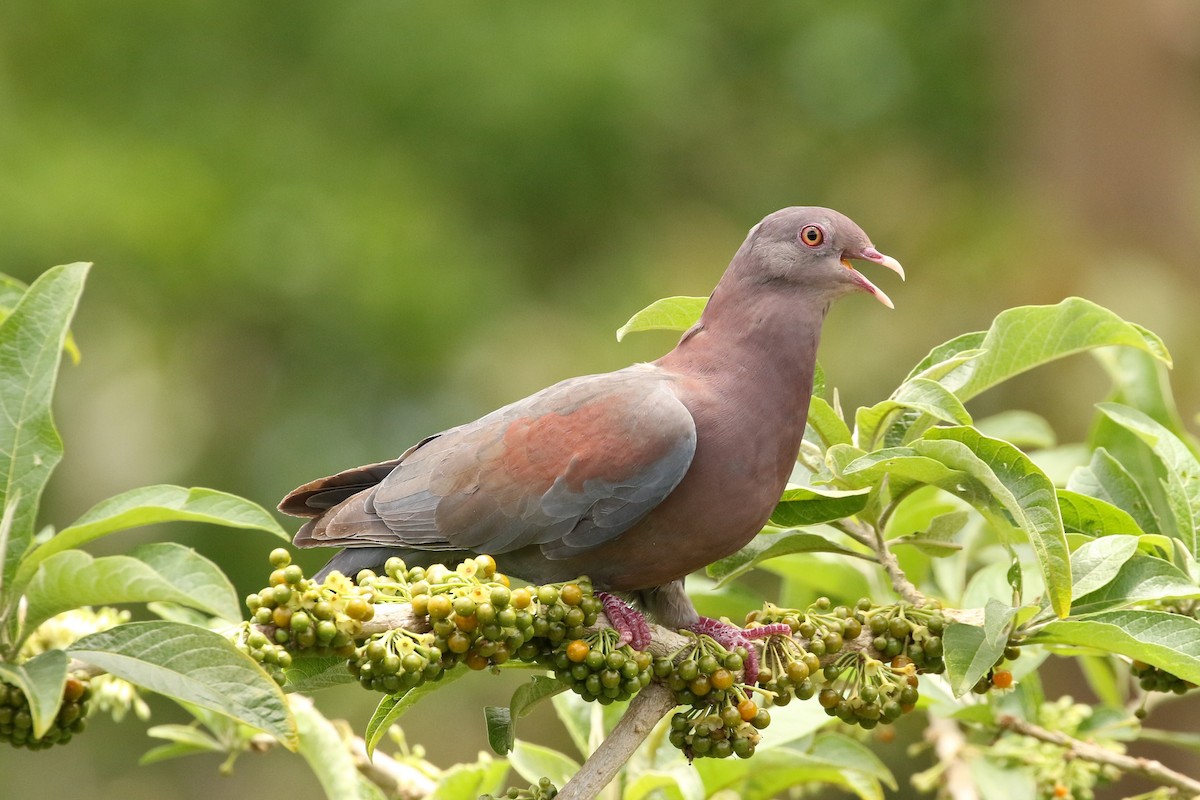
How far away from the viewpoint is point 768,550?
2.63 metres

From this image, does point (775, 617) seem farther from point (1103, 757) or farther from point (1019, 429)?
point (1019, 429)

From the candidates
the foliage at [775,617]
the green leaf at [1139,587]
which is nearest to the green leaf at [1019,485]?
the foliage at [775,617]

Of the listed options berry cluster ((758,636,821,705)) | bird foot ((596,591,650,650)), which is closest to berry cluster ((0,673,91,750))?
bird foot ((596,591,650,650))

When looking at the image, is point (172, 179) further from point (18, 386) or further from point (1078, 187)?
point (18, 386)

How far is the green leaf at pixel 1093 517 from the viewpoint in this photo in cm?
244

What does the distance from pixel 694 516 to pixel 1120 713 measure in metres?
1.15

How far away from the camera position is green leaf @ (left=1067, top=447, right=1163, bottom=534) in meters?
2.64

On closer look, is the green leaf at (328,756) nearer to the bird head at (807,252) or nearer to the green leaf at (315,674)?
the green leaf at (315,674)

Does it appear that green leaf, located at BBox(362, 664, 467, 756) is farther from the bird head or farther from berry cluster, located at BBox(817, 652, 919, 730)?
the bird head

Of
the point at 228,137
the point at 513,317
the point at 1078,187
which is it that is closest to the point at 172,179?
the point at 228,137

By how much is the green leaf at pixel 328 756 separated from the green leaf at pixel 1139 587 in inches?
55.8

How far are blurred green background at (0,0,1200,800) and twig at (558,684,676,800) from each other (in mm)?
4933

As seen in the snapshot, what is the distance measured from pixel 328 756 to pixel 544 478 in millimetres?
698

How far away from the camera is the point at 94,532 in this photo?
80.7 inches
